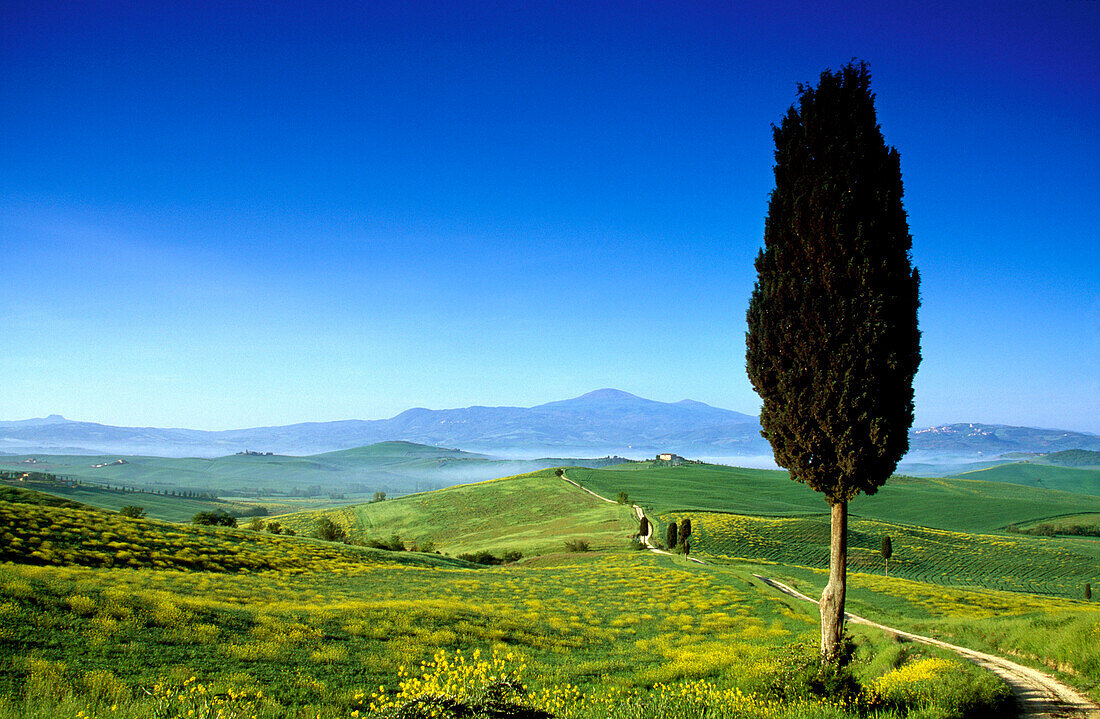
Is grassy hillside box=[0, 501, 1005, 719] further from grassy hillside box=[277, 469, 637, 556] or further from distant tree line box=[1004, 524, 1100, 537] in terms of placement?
distant tree line box=[1004, 524, 1100, 537]

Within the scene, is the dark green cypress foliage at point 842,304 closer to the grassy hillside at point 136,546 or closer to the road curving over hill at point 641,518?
the grassy hillside at point 136,546

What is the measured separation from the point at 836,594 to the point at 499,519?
9636cm

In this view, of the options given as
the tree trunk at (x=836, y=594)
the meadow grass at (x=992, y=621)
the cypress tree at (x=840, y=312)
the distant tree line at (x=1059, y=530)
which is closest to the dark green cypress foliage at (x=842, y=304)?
the cypress tree at (x=840, y=312)

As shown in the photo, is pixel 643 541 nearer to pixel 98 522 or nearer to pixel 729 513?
pixel 729 513

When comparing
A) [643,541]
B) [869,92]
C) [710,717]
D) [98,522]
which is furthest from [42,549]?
[643,541]

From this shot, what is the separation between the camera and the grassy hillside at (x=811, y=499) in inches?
4523

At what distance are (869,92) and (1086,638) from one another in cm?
1656

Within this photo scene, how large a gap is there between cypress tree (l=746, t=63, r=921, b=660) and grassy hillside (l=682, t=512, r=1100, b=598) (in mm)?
54680

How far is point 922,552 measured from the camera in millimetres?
77875

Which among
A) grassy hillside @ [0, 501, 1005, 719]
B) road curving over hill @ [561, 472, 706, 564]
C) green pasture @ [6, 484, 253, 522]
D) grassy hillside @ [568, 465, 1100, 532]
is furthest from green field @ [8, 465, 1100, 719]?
green pasture @ [6, 484, 253, 522]

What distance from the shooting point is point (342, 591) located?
29.8 m

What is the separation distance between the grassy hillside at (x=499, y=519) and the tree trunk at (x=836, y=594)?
5693 centimetres

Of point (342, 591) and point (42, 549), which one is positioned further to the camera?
point (342, 591)

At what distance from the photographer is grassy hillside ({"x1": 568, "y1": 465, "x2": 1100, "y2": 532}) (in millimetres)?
114875
